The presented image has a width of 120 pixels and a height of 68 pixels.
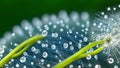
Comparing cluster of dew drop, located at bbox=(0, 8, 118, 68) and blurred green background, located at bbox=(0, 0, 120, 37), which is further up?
blurred green background, located at bbox=(0, 0, 120, 37)

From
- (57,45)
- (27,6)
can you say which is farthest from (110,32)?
(27,6)

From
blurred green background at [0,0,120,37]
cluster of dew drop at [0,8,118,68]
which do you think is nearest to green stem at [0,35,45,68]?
A: cluster of dew drop at [0,8,118,68]

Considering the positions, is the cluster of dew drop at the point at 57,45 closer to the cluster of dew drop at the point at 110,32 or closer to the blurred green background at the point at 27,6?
the cluster of dew drop at the point at 110,32

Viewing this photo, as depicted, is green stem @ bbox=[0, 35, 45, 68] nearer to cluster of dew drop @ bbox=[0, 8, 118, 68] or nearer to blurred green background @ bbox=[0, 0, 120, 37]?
cluster of dew drop @ bbox=[0, 8, 118, 68]

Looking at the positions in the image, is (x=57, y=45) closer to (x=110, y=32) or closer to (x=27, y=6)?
(x=110, y=32)

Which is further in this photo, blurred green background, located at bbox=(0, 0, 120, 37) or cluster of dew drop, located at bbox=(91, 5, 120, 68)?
blurred green background, located at bbox=(0, 0, 120, 37)

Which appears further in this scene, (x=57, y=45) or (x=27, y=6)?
(x=27, y=6)

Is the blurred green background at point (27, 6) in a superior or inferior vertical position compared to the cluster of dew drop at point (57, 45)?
superior

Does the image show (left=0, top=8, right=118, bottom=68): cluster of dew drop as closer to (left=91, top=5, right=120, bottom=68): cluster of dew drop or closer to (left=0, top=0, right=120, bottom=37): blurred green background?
(left=91, top=5, right=120, bottom=68): cluster of dew drop

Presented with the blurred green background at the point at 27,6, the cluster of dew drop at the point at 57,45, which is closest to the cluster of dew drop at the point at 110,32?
the cluster of dew drop at the point at 57,45

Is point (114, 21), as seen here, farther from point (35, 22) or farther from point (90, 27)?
point (35, 22)

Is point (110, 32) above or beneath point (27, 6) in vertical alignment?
beneath
